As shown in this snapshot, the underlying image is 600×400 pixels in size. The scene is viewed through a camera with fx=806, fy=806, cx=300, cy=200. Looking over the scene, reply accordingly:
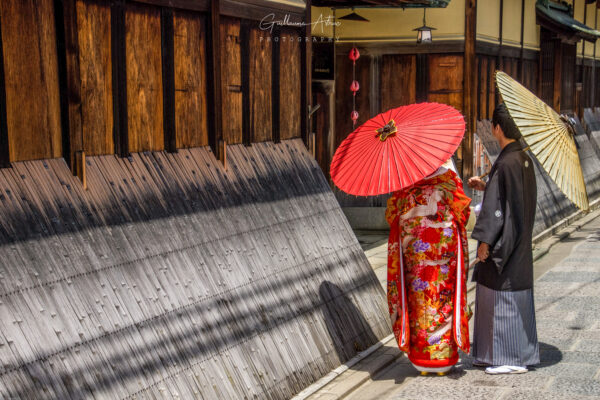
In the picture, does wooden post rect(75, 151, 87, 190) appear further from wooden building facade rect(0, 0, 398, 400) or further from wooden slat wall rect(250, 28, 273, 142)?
wooden slat wall rect(250, 28, 273, 142)

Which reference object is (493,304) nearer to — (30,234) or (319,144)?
(30,234)

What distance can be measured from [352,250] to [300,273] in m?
1.22

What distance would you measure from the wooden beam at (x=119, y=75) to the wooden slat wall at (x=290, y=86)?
2.69 m

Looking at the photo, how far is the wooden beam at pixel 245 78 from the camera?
7.80 meters

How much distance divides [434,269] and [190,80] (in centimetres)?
268

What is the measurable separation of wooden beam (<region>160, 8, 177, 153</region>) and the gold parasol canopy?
8.83ft

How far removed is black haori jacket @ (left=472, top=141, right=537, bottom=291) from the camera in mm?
7016

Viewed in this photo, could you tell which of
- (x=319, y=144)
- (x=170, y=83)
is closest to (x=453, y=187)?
(x=170, y=83)

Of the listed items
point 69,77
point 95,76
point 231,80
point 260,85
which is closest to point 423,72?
point 260,85

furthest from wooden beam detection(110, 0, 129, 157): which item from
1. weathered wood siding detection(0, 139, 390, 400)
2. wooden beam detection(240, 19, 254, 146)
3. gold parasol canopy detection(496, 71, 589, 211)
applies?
gold parasol canopy detection(496, 71, 589, 211)

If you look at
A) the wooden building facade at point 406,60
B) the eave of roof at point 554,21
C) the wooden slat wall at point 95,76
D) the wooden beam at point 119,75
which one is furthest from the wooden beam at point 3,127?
the eave of roof at point 554,21

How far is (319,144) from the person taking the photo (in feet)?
48.5

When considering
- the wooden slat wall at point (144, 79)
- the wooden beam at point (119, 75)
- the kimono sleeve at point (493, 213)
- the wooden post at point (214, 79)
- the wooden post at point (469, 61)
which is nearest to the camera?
the wooden beam at point (119, 75)

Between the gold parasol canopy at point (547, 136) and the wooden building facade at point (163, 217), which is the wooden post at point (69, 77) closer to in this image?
the wooden building facade at point (163, 217)
